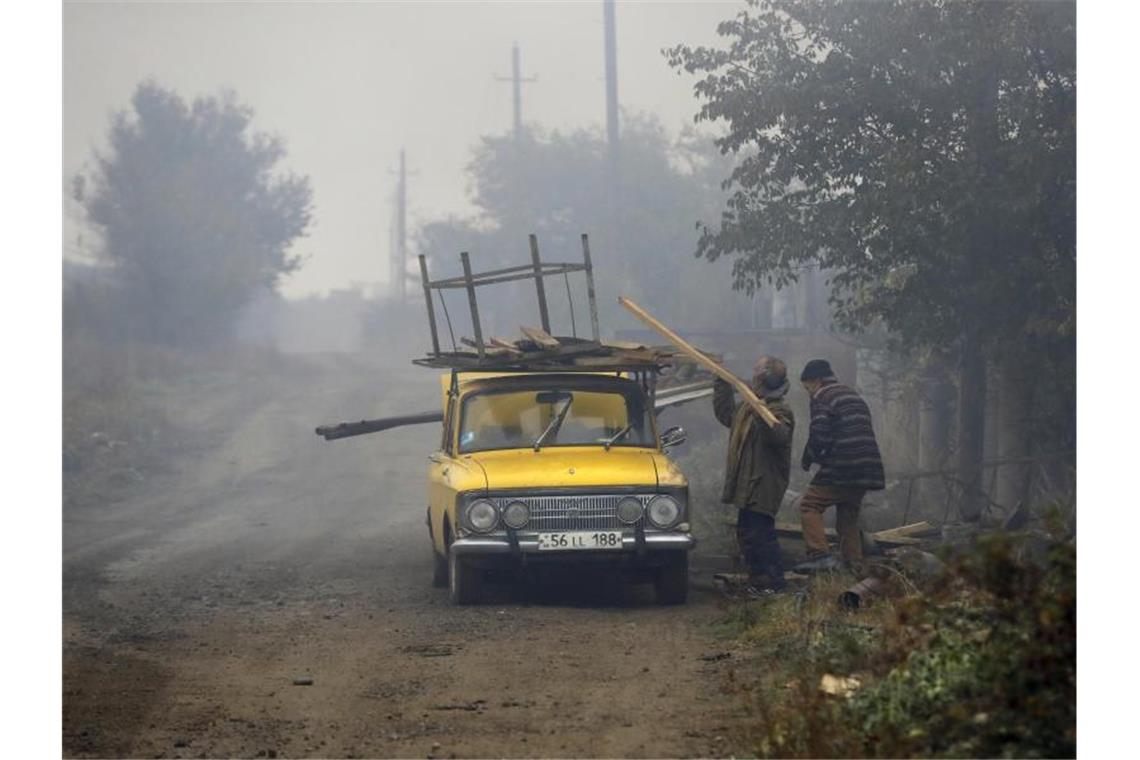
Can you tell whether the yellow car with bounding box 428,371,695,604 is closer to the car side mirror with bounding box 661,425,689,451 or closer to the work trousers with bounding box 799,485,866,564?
the car side mirror with bounding box 661,425,689,451

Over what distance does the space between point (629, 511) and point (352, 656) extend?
235 cm

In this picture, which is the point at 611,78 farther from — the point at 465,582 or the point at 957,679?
the point at 957,679

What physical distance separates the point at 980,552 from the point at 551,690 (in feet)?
10.7

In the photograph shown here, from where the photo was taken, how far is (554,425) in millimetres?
12336

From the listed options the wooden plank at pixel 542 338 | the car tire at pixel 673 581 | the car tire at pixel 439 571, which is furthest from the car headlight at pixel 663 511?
the car tire at pixel 439 571

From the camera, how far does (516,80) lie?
189 ft

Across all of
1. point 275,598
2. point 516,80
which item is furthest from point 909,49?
point 516,80

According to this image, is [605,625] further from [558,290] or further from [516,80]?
[516,80]

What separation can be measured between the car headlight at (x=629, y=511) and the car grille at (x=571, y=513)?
3cm

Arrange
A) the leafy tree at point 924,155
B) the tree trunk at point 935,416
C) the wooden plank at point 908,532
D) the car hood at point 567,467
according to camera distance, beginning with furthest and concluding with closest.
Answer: the tree trunk at point 935,416
the leafy tree at point 924,155
the wooden plank at point 908,532
the car hood at point 567,467

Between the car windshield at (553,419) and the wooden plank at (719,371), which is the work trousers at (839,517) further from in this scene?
the car windshield at (553,419)

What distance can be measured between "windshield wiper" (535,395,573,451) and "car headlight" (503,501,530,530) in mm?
991

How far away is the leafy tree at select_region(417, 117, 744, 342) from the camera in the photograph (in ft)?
133

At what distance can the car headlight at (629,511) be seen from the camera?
11242mm
